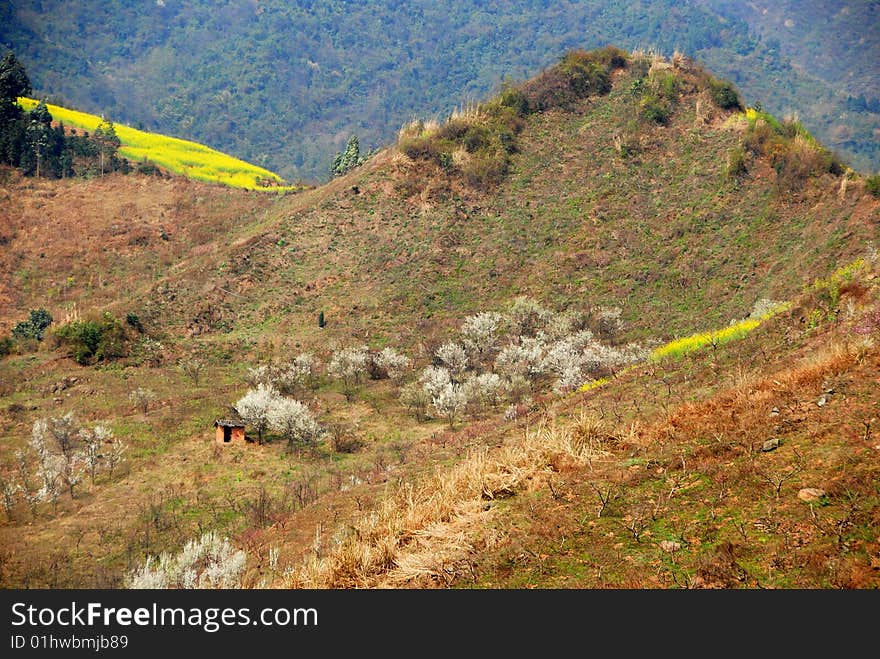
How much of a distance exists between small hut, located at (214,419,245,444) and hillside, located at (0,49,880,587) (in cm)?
64

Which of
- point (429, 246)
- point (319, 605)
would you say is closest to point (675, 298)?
point (429, 246)

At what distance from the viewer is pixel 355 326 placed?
41.3 meters

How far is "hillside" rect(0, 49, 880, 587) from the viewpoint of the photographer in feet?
21.0

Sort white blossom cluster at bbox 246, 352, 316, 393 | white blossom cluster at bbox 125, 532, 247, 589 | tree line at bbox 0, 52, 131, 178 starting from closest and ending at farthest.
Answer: white blossom cluster at bbox 125, 532, 247, 589
white blossom cluster at bbox 246, 352, 316, 393
tree line at bbox 0, 52, 131, 178

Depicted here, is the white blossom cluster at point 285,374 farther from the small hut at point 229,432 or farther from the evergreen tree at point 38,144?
the evergreen tree at point 38,144

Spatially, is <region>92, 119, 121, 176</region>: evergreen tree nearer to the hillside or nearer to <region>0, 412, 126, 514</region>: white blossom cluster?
the hillside

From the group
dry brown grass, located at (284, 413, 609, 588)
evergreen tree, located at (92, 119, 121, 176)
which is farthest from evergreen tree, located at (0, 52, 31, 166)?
dry brown grass, located at (284, 413, 609, 588)

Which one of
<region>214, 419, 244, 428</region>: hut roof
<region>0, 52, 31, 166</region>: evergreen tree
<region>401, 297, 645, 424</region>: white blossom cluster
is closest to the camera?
<region>214, 419, 244, 428</region>: hut roof

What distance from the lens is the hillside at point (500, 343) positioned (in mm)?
6391

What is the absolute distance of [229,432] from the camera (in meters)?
25.7

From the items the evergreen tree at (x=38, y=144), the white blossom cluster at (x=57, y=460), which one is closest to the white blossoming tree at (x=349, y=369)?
the white blossom cluster at (x=57, y=460)

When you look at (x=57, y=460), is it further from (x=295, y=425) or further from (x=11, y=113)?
(x=11, y=113)

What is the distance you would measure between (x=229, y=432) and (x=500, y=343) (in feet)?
54.2

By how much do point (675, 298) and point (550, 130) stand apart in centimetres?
2686
